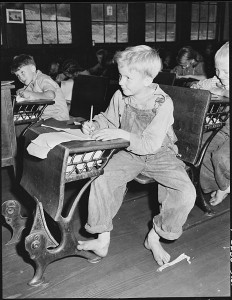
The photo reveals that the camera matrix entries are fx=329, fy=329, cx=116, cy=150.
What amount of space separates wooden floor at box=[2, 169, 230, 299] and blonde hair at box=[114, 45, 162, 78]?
102 cm

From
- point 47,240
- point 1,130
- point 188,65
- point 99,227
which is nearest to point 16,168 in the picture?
point 1,130

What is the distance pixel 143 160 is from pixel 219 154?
658 millimetres

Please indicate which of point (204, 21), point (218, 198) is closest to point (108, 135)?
point (218, 198)

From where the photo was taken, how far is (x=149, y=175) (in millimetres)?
1816

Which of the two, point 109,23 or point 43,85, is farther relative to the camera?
point 109,23

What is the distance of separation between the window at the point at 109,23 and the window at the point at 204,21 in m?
2.20

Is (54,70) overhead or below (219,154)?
overhead

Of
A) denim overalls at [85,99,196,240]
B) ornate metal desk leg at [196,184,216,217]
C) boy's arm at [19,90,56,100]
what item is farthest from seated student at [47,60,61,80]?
denim overalls at [85,99,196,240]

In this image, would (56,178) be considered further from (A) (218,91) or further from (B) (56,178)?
(A) (218,91)

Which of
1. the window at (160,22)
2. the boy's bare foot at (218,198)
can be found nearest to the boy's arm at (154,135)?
the boy's bare foot at (218,198)

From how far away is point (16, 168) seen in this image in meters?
1.83

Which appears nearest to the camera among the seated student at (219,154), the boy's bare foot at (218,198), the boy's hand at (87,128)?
the boy's hand at (87,128)

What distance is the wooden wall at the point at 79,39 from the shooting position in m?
6.22

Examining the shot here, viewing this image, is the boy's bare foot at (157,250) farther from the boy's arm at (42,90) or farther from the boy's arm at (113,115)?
the boy's arm at (42,90)
